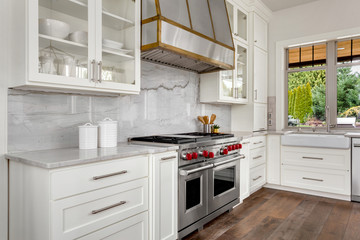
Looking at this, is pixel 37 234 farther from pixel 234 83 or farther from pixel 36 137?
pixel 234 83

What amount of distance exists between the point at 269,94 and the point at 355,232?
2568 mm

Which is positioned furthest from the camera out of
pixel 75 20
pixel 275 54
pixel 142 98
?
pixel 275 54

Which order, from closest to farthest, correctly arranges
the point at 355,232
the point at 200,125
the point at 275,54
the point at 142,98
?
the point at 355,232 < the point at 142,98 < the point at 200,125 < the point at 275,54

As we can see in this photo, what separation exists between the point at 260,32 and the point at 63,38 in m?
3.34

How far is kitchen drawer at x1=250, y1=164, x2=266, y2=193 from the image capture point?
11.8 ft

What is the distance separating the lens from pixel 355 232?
246 centimetres

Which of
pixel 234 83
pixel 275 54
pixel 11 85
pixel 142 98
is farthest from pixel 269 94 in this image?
pixel 11 85

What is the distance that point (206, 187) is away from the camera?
250 cm

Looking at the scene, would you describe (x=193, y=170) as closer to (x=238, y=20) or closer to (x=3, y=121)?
(x=3, y=121)

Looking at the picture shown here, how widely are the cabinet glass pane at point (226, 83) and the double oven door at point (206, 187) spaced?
0.92m

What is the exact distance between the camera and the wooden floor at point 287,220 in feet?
7.87

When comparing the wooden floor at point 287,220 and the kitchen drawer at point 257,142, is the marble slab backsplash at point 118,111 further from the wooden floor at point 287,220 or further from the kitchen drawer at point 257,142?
the wooden floor at point 287,220

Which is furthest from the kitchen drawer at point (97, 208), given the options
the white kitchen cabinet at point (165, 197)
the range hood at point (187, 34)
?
the range hood at point (187, 34)

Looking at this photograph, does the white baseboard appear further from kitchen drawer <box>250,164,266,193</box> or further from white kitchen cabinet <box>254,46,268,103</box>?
white kitchen cabinet <box>254,46,268,103</box>
